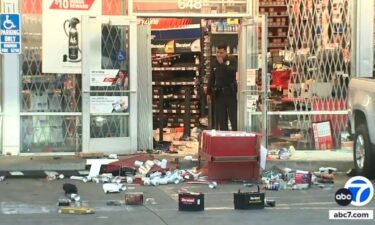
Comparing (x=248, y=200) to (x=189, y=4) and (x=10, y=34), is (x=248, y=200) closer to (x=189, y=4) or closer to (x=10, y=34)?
(x=189, y=4)

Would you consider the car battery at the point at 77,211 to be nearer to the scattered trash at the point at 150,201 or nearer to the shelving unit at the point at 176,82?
the scattered trash at the point at 150,201

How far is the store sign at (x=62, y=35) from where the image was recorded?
42.4 feet

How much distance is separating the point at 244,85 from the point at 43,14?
409cm

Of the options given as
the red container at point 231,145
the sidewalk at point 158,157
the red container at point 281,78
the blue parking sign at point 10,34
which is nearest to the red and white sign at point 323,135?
the sidewalk at point 158,157

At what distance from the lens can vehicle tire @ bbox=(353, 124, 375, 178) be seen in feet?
36.0

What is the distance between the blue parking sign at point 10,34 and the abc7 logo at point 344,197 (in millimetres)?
6722

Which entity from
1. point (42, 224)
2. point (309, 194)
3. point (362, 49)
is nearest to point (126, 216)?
point (42, 224)

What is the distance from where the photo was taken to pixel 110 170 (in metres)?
11.6

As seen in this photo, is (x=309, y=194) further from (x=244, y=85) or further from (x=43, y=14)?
(x=43, y=14)

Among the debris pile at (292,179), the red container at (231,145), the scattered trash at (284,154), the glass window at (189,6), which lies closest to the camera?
the debris pile at (292,179)

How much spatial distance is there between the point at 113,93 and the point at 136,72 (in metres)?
0.59

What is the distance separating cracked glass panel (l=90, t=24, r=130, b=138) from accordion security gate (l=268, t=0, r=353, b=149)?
286 cm

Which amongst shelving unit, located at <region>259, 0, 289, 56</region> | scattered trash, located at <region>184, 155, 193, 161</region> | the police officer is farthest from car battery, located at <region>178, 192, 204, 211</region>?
shelving unit, located at <region>259, 0, 289, 56</region>

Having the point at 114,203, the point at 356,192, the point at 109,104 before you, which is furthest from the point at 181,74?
the point at 356,192
